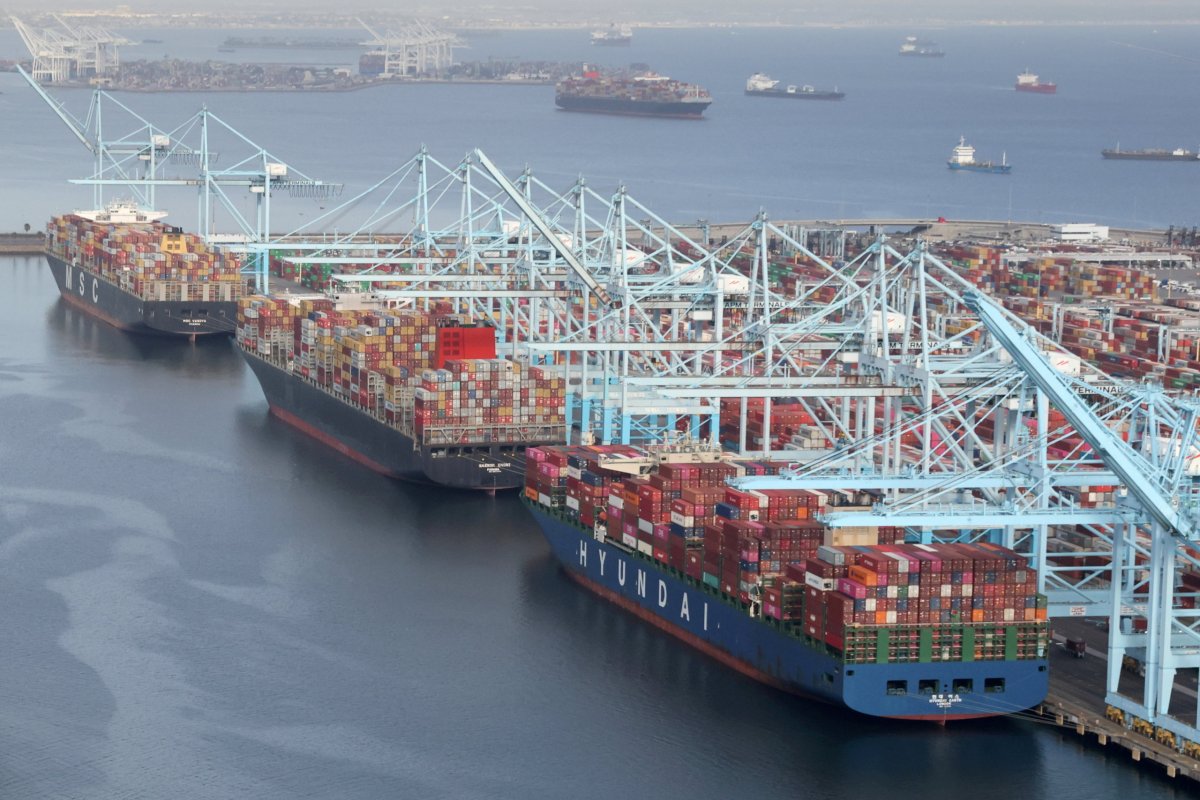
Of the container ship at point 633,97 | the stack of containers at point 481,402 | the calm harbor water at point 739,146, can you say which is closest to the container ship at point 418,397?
the stack of containers at point 481,402

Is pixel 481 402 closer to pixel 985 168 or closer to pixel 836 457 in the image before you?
pixel 836 457

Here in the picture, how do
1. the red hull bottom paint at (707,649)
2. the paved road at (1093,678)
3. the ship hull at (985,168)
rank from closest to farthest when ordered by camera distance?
the paved road at (1093,678) < the red hull bottom paint at (707,649) < the ship hull at (985,168)

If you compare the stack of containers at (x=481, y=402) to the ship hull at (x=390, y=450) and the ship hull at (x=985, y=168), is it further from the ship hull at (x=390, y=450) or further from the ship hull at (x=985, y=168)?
the ship hull at (x=985, y=168)

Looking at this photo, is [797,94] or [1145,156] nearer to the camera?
[1145,156]

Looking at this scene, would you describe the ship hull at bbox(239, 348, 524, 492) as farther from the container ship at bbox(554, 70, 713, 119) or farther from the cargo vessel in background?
the container ship at bbox(554, 70, 713, 119)

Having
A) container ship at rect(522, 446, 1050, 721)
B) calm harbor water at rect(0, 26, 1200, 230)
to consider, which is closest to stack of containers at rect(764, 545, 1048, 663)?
container ship at rect(522, 446, 1050, 721)

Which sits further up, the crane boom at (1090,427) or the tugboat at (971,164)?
the tugboat at (971,164)

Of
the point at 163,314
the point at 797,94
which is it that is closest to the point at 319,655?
the point at 163,314
